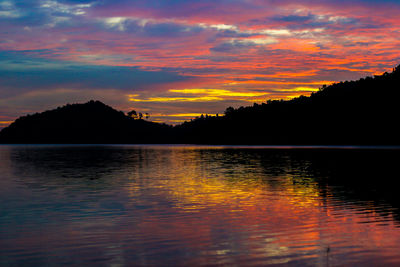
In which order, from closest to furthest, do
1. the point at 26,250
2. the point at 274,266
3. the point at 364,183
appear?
the point at 274,266 → the point at 26,250 → the point at 364,183

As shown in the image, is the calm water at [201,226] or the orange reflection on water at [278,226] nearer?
the calm water at [201,226]

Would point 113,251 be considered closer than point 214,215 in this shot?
Yes

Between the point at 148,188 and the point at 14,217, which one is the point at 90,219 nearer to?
the point at 14,217

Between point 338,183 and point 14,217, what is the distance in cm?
2835

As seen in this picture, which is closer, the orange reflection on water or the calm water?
the calm water

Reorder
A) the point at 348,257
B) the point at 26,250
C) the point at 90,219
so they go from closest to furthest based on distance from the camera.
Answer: the point at 348,257
the point at 26,250
the point at 90,219

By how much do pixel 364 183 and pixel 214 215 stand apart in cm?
2292

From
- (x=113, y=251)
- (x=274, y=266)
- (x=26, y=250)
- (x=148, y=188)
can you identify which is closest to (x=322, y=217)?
(x=274, y=266)

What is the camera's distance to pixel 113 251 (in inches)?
625

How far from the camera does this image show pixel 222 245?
16703 millimetres

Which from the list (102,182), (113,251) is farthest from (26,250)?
(102,182)

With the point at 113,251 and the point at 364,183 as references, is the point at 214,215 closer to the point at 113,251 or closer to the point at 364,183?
the point at 113,251

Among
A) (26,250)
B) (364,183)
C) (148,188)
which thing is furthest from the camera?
(364,183)

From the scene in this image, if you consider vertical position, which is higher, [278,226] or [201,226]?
[201,226]
